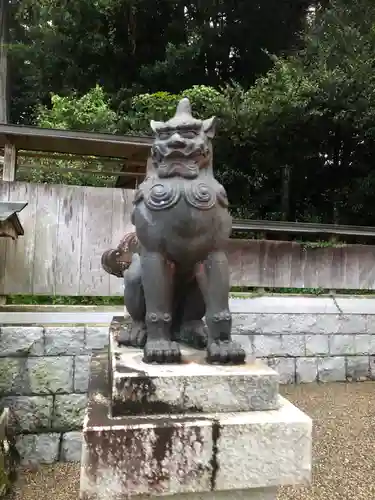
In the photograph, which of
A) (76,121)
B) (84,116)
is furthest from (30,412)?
(76,121)

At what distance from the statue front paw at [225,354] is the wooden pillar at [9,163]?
4558 mm

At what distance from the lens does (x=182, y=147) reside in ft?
6.44

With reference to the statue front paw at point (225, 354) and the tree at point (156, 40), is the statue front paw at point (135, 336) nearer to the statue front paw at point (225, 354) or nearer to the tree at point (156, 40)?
the statue front paw at point (225, 354)

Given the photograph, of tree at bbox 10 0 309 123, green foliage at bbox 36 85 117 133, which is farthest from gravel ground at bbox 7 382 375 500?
tree at bbox 10 0 309 123

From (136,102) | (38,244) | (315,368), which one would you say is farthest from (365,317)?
(136,102)

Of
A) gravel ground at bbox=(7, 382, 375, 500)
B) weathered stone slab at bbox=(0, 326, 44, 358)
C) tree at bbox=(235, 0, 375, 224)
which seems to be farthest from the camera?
tree at bbox=(235, 0, 375, 224)

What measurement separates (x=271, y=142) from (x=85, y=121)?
13.3ft

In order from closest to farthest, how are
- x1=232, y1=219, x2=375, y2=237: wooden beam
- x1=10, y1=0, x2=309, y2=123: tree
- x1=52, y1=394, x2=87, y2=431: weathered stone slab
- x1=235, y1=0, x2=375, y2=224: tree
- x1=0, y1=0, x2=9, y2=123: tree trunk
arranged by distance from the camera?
x1=52, y1=394, x2=87, y2=431: weathered stone slab → x1=232, y1=219, x2=375, y2=237: wooden beam → x1=235, y1=0, x2=375, y2=224: tree → x1=10, y1=0, x2=309, y2=123: tree → x1=0, y1=0, x2=9, y2=123: tree trunk

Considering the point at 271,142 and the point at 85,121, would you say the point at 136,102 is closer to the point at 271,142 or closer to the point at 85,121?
the point at 85,121

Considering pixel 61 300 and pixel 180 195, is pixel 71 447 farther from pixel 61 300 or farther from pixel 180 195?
pixel 180 195

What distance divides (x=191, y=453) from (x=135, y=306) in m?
0.83

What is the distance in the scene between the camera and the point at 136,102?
8.99 m

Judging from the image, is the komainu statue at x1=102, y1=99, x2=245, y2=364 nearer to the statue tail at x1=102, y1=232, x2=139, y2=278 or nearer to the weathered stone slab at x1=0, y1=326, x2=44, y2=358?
the statue tail at x1=102, y1=232, x2=139, y2=278

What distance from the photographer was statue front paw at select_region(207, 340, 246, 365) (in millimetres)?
1822
